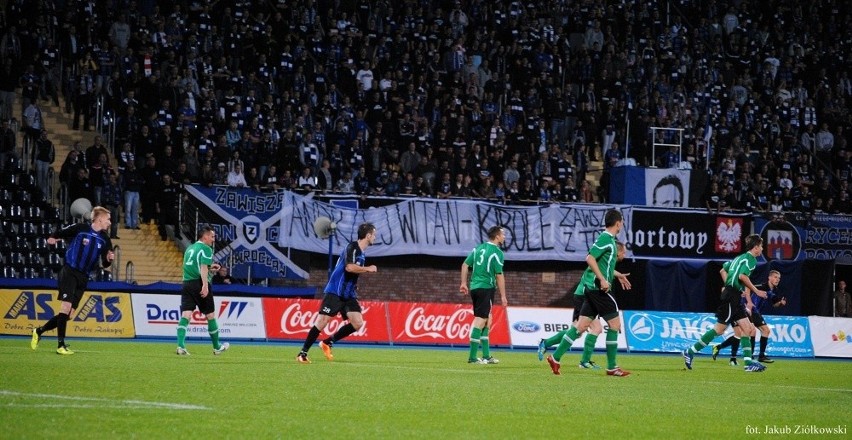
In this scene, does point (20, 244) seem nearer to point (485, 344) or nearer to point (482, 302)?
point (485, 344)

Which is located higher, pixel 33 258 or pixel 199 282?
pixel 199 282

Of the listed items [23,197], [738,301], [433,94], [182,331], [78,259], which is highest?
[433,94]

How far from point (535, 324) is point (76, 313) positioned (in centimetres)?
1098

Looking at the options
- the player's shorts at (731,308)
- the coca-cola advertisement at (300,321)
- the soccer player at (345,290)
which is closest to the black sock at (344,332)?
the soccer player at (345,290)

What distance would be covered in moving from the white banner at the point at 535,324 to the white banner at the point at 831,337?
204 inches

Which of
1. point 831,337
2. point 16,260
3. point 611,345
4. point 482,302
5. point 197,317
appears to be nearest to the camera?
point 611,345

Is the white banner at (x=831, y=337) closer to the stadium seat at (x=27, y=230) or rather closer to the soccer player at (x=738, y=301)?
the soccer player at (x=738, y=301)

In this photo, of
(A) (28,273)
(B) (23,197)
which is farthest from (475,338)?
(B) (23,197)

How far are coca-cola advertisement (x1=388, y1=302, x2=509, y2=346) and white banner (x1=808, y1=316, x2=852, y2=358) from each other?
810 centimetres

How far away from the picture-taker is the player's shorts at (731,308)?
21.2 metres

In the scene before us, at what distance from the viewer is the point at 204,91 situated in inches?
1293

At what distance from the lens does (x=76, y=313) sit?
2766 cm

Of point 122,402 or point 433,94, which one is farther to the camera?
point 433,94

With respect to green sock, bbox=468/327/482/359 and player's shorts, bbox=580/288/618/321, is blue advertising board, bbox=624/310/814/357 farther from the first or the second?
player's shorts, bbox=580/288/618/321
